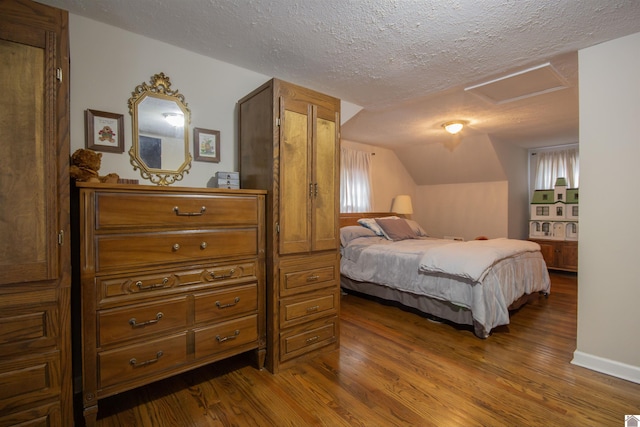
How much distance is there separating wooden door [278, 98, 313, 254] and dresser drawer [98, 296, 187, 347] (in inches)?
29.3

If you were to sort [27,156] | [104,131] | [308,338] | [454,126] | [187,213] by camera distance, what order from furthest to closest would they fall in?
[454,126] → [308,338] → [104,131] → [187,213] → [27,156]

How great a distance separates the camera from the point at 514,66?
7.97 feet

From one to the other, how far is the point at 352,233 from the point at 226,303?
8.18 ft

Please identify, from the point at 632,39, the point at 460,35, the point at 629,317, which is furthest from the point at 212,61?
the point at 629,317

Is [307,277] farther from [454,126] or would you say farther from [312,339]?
[454,126]

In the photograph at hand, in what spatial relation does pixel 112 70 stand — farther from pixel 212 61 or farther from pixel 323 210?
pixel 323 210

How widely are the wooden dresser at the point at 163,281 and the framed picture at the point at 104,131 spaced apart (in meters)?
0.49

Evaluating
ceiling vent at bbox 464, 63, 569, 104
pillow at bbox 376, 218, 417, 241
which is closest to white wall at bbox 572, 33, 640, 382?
ceiling vent at bbox 464, 63, 569, 104

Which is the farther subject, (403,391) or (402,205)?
(402,205)

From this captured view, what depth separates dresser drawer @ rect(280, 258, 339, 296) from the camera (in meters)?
2.14

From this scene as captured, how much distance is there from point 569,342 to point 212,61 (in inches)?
147

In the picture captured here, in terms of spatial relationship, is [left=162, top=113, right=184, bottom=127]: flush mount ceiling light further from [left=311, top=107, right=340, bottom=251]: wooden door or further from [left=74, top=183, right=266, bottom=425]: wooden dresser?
[left=311, top=107, right=340, bottom=251]: wooden door

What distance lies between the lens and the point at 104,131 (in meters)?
1.94

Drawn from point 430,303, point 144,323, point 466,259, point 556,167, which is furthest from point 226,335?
point 556,167
